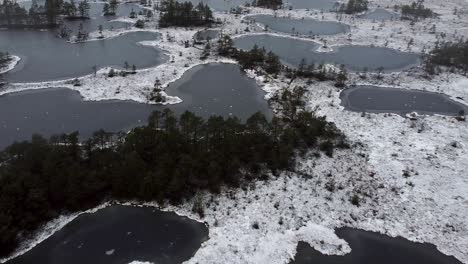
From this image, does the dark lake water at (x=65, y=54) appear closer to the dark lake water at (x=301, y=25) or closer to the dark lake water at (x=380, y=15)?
the dark lake water at (x=301, y=25)

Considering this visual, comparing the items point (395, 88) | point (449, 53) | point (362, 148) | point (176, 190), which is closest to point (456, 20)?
point (449, 53)

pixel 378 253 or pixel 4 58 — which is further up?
pixel 4 58

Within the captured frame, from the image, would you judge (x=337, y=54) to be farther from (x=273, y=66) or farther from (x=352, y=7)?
(x=352, y=7)

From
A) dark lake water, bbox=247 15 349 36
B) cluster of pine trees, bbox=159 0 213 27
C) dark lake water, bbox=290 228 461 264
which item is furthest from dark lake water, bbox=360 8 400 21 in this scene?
dark lake water, bbox=290 228 461 264

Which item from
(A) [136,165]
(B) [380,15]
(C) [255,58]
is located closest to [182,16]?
(C) [255,58]

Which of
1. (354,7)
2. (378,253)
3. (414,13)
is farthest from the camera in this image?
(354,7)

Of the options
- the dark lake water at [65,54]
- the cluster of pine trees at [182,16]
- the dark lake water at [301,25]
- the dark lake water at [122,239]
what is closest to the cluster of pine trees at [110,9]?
the cluster of pine trees at [182,16]

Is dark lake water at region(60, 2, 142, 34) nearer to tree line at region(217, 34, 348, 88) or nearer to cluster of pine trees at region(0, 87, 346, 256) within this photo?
tree line at region(217, 34, 348, 88)
